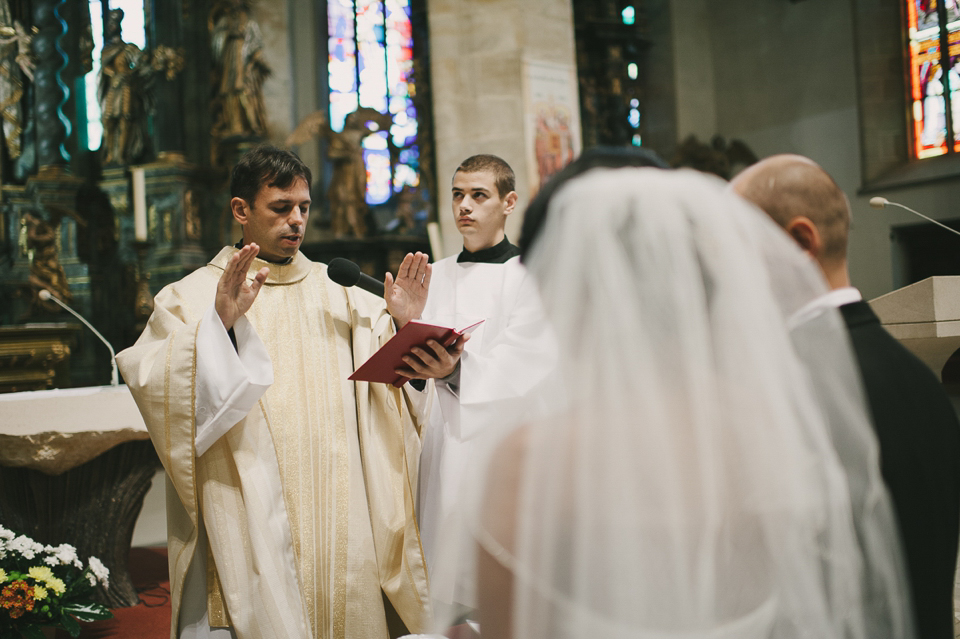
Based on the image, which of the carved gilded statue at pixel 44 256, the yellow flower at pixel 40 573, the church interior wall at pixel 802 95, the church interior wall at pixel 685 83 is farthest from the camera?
the church interior wall at pixel 802 95

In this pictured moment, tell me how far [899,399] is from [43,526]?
404 cm

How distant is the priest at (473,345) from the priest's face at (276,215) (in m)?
0.62

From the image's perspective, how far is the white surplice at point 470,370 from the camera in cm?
258

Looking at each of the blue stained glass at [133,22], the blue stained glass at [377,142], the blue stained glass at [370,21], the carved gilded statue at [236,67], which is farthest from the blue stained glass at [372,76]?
the blue stained glass at [133,22]

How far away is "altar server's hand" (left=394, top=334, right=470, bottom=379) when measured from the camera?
2357 mm

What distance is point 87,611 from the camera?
3180 mm

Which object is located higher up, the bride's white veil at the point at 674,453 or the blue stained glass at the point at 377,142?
the blue stained glass at the point at 377,142

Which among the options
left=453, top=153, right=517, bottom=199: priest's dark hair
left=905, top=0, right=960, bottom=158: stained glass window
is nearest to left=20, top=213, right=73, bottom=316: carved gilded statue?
left=453, top=153, right=517, bottom=199: priest's dark hair

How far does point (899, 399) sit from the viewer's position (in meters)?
1.28

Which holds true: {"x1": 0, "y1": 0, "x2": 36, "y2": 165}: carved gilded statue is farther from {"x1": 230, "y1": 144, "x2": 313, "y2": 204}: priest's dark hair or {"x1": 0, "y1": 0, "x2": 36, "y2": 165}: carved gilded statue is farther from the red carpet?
{"x1": 230, "y1": 144, "x2": 313, "y2": 204}: priest's dark hair

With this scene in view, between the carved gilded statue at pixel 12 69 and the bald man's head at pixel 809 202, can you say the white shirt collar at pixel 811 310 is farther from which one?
the carved gilded statue at pixel 12 69

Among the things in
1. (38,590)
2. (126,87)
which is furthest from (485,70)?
(38,590)

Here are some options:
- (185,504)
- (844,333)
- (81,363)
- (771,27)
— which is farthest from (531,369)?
(771,27)

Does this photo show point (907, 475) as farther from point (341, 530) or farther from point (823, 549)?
point (341, 530)
